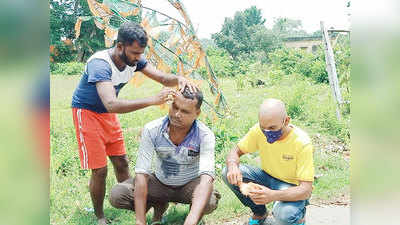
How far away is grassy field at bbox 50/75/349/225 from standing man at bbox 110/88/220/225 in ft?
1.36

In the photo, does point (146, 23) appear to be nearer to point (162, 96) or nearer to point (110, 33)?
point (110, 33)

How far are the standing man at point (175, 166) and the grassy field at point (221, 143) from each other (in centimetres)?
41

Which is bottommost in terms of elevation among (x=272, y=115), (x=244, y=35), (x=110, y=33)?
(x=272, y=115)

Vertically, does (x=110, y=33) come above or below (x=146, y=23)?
below

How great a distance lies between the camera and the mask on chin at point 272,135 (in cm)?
285

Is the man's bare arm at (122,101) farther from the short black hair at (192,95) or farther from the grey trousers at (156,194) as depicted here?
the grey trousers at (156,194)

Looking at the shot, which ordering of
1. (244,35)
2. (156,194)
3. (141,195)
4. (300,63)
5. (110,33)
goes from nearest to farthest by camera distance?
(141,195) < (156,194) < (110,33) < (300,63) < (244,35)

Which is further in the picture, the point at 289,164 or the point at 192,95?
the point at 289,164

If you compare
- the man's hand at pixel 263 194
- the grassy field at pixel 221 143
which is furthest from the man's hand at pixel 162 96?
the grassy field at pixel 221 143

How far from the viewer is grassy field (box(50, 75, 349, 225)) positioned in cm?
358

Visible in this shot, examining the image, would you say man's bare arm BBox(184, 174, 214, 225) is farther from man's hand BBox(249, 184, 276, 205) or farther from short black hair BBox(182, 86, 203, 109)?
short black hair BBox(182, 86, 203, 109)

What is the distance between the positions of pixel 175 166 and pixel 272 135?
0.74 meters

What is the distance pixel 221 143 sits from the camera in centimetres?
489

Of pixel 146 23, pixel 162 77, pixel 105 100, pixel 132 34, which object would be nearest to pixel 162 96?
pixel 105 100
